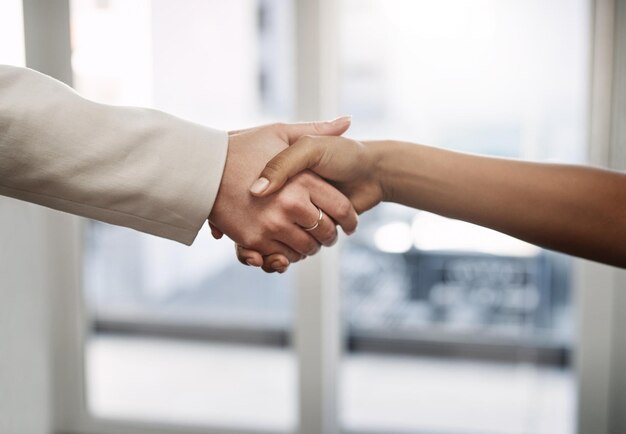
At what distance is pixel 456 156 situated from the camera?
1.56 metres

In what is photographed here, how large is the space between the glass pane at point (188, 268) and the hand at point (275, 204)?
69.7 inches

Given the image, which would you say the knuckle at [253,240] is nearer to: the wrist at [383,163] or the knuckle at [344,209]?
the knuckle at [344,209]

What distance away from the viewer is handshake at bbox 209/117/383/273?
4.83ft

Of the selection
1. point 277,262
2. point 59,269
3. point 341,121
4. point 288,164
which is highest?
point 341,121

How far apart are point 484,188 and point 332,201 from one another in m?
0.34

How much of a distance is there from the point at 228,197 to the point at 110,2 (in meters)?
2.59

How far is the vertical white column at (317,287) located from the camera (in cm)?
199

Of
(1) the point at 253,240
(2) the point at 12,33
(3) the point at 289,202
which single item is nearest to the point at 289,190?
(3) the point at 289,202

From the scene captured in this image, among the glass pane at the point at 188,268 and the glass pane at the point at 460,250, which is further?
the glass pane at the point at 188,268

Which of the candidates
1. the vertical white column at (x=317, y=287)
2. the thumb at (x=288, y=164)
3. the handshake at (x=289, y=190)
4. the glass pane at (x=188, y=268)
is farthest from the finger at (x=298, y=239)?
the glass pane at (x=188, y=268)

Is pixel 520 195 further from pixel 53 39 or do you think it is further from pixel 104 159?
pixel 53 39

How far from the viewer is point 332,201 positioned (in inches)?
61.3

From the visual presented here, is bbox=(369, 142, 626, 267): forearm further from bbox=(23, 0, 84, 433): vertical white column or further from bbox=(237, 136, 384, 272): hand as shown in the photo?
bbox=(23, 0, 84, 433): vertical white column

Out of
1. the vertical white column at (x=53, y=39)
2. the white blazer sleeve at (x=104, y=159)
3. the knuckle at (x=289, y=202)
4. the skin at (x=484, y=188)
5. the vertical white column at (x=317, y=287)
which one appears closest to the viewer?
the white blazer sleeve at (x=104, y=159)
